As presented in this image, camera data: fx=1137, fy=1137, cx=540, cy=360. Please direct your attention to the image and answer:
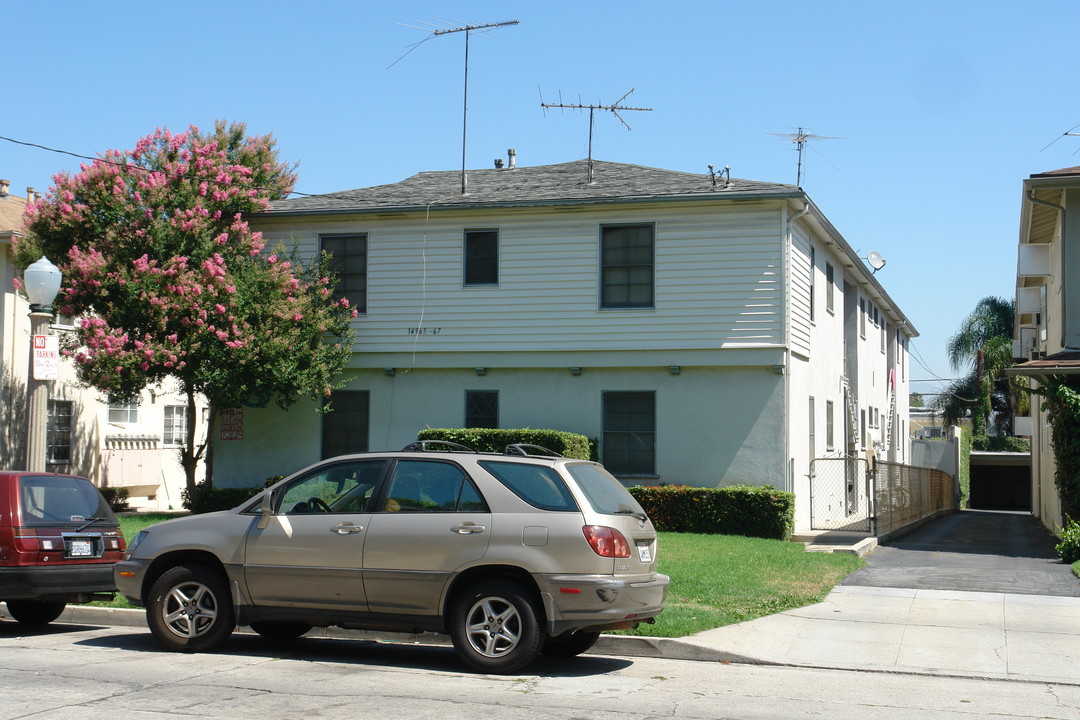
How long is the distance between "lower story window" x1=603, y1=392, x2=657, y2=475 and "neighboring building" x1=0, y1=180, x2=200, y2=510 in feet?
30.5

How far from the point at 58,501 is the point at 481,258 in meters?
12.0

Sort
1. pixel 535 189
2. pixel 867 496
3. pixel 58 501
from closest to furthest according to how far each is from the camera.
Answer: pixel 58 501 < pixel 535 189 < pixel 867 496

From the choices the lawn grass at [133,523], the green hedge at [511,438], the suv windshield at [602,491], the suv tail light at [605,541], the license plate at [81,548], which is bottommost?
the lawn grass at [133,523]

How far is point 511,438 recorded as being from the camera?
19875 mm

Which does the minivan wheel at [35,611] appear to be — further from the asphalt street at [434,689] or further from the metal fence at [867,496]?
the metal fence at [867,496]

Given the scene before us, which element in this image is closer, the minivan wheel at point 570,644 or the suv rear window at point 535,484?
the suv rear window at point 535,484

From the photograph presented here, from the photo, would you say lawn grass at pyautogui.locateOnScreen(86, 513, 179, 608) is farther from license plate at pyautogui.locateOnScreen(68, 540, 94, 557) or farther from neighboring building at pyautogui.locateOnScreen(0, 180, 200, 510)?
neighboring building at pyautogui.locateOnScreen(0, 180, 200, 510)

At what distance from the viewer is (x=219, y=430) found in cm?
2333

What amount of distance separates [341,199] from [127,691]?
16.6 meters

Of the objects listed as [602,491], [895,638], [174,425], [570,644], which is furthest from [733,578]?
[174,425]

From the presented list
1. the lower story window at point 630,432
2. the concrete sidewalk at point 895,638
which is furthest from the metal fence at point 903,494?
the concrete sidewalk at point 895,638

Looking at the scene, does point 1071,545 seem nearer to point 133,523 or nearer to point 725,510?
point 725,510

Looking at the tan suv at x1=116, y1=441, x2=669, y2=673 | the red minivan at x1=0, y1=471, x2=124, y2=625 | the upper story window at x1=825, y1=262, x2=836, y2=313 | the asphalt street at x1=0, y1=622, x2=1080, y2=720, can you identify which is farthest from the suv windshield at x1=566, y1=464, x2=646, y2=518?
the upper story window at x1=825, y1=262, x2=836, y2=313

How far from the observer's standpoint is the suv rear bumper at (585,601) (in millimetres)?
8523
